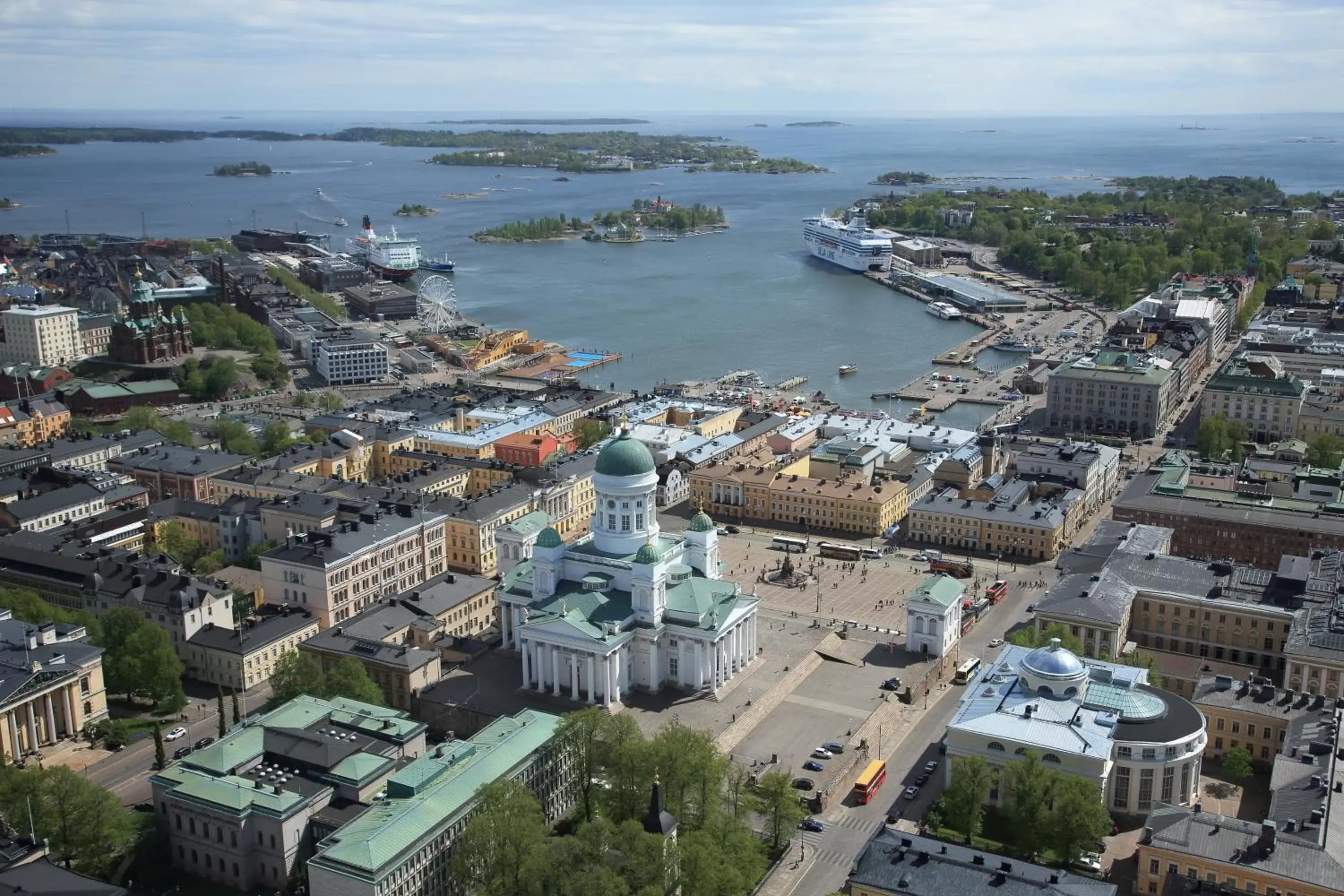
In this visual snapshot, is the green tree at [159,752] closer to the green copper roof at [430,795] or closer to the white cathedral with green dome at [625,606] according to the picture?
the green copper roof at [430,795]

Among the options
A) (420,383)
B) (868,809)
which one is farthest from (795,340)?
(868,809)

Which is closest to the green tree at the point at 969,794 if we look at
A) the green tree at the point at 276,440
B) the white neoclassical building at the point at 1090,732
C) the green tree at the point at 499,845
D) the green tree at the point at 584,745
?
the white neoclassical building at the point at 1090,732

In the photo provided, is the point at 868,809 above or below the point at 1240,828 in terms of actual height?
below

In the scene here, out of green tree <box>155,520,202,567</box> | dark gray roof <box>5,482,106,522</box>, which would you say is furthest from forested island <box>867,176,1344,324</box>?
dark gray roof <box>5,482,106,522</box>

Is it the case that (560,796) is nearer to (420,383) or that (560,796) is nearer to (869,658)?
(869,658)

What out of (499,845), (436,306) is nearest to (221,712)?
(499,845)

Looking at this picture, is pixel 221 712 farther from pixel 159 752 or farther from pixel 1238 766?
pixel 1238 766
